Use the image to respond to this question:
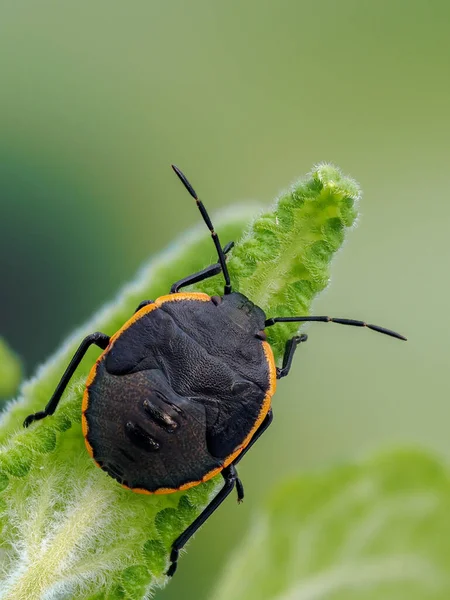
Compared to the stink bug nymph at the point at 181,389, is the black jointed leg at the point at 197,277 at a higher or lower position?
higher

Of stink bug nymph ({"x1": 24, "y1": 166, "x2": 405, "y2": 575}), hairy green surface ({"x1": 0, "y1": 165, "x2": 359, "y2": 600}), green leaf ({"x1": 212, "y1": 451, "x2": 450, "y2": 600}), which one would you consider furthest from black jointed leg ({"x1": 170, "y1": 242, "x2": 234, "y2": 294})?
green leaf ({"x1": 212, "y1": 451, "x2": 450, "y2": 600})

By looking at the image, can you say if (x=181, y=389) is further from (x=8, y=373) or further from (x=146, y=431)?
(x=8, y=373)

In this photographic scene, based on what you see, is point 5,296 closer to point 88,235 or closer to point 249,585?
point 88,235

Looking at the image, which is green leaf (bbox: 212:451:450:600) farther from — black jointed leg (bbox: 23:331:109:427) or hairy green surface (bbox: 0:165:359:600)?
black jointed leg (bbox: 23:331:109:427)

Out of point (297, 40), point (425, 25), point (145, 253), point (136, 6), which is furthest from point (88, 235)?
point (425, 25)

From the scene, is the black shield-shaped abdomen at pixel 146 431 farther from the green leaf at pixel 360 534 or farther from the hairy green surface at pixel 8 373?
the green leaf at pixel 360 534

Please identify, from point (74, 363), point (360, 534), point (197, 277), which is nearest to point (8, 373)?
point (74, 363)

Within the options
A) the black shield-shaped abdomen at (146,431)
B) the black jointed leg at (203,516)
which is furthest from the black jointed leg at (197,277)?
the black jointed leg at (203,516)
